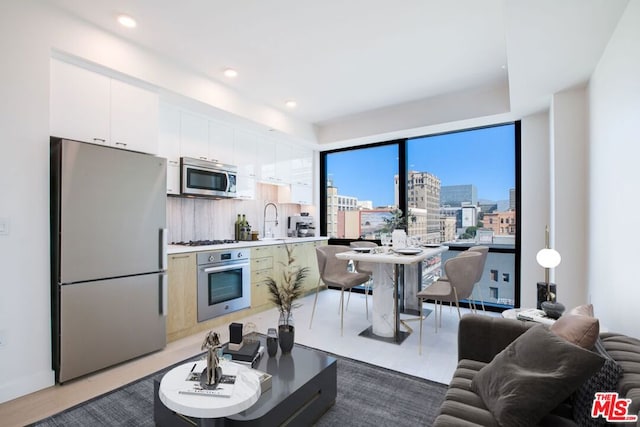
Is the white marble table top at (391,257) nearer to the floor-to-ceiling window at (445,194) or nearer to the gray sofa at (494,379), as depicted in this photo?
the floor-to-ceiling window at (445,194)

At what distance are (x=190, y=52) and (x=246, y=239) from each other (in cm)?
246

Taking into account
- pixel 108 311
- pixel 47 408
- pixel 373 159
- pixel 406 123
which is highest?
pixel 406 123

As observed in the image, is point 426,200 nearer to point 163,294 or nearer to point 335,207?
point 335,207

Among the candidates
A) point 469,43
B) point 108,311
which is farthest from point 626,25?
point 108,311

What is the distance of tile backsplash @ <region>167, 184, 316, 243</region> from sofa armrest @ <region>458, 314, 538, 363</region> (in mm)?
3266

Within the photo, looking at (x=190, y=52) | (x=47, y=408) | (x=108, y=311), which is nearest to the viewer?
(x=47, y=408)

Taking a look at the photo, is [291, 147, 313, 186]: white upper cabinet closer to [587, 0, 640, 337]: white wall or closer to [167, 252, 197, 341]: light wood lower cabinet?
[167, 252, 197, 341]: light wood lower cabinet

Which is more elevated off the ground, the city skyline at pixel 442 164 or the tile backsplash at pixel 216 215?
the city skyline at pixel 442 164

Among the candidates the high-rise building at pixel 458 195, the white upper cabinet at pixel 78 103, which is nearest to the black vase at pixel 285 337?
the white upper cabinet at pixel 78 103

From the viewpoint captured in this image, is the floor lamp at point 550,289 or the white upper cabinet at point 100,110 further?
the white upper cabinet at point 100,110

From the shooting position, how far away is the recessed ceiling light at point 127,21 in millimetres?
2513

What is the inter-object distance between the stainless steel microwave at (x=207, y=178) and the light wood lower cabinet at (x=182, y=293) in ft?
2.71

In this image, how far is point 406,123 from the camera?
176 inches

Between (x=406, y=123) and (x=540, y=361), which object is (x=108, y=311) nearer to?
(x=540, y=361)
